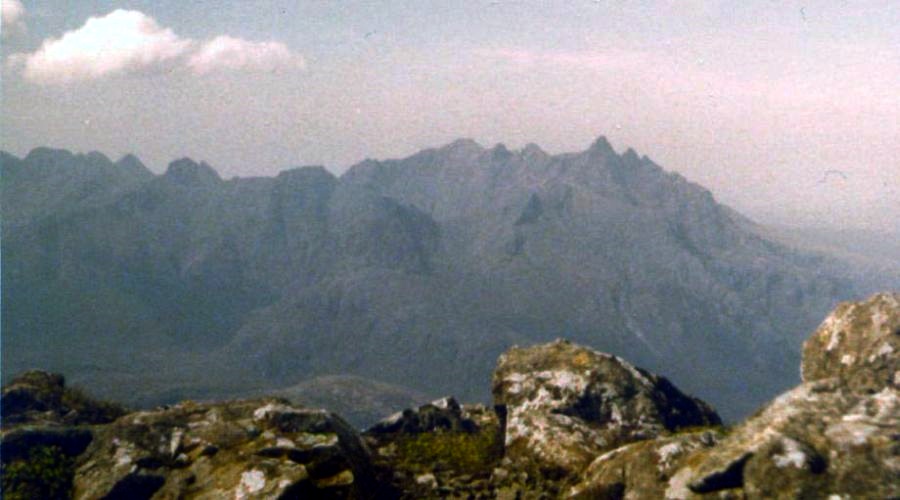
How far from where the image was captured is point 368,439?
93.7ft

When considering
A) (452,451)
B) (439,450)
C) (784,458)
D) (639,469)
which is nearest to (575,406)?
(452,451)

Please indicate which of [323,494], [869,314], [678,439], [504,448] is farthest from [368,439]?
[869,314]

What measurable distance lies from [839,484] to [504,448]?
1254cm

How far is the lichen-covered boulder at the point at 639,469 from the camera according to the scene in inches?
705

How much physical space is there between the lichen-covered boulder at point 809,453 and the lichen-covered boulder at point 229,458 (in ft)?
33.0

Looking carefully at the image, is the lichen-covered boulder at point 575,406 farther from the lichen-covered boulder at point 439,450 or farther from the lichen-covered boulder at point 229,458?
the lichen-covered boulder at point 229,458

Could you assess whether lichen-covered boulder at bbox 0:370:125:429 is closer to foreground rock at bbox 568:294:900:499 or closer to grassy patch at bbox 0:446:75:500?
grassy patch at bbox 0:446:75:500

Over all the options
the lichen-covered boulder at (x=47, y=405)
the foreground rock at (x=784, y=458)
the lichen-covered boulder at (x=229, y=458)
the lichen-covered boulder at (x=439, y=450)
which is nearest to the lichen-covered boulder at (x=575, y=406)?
the lichen-covered boulder at (x=439, y=450)

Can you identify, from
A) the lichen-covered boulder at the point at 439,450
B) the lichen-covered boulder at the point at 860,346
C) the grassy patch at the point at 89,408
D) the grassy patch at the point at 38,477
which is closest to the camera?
the grassy patch at the point at 38,477

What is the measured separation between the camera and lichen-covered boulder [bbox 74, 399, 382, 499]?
19.3 metres

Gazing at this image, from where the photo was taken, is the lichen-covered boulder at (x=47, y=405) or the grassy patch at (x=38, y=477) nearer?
the grassy patch at (x=38, y=477)

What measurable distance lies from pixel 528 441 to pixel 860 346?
1459 cm

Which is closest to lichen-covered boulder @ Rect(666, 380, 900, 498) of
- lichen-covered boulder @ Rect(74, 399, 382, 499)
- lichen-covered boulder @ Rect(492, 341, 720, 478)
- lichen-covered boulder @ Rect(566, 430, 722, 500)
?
lichen-covered boulder @ Rect(566, 430, 722, 500)

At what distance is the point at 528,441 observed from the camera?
80.4 ft
